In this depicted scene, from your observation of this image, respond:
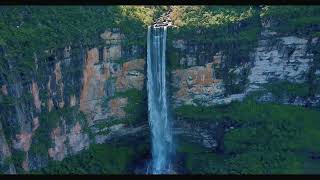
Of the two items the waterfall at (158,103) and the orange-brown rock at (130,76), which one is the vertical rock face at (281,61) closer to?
the waterfall at (158,103)

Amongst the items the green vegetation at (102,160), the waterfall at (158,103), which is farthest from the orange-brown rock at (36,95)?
the waterfall at (158,103)

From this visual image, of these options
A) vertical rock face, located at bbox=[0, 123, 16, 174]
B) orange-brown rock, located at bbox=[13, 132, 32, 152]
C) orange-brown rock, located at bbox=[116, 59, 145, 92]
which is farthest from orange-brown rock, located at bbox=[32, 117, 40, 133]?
orange-brown rock, located at bbox=[116, 59, 145, 92]

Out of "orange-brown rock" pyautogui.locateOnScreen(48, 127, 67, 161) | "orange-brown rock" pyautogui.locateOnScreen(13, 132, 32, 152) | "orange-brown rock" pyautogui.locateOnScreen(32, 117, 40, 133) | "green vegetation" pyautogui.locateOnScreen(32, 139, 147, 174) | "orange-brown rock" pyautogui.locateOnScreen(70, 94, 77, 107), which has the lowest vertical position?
"green vegetation" pyautogui.locateOnScreen(32, 139, 147, 174)

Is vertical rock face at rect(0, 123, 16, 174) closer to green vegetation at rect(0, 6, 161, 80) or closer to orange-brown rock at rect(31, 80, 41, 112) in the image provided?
orange-brown rock at rect(31, 80, 41, 112)

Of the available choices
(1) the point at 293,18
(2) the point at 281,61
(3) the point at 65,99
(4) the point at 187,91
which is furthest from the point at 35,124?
(1) the point at 293,18

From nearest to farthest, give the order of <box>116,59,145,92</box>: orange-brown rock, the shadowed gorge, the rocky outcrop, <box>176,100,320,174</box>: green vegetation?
1. the rocky outcrop
2. the shadowed gorge
3. <box>176,100,320,174</box>: green vegetation
4. <box>116,59,145,92</box>: orange-brown rock

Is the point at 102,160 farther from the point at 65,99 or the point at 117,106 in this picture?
the point at 65,99
